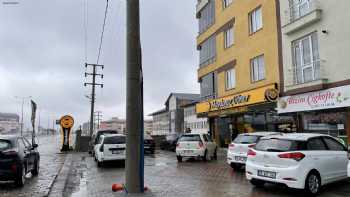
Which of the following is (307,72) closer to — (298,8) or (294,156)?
(298,8)

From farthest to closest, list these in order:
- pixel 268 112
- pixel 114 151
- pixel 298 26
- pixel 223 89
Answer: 1. pixel 223 89
2. pixel 268 112
3. pixel 298 26
4. pixel 114 151

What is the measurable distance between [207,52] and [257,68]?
8441mm

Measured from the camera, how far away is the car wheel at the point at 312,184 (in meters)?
8.30

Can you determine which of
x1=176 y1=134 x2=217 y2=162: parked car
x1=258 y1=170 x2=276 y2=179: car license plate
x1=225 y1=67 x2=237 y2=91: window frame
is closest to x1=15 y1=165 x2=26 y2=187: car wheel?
x1=258 y1=170 x2=276 y2=179: car license plate

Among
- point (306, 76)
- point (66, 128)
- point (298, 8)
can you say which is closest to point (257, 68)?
point (306, 76)

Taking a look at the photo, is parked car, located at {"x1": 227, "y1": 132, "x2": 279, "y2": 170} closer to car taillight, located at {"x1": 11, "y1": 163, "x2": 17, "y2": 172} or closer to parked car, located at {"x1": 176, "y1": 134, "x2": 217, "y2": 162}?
parked car, located at {"x1": 176, "y1": 134, "x2": 217, "y2": 162}

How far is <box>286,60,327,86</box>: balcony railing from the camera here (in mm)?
16000

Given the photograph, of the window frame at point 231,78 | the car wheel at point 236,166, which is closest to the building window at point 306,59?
the car wheel at point 236,166

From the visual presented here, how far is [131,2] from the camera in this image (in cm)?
845

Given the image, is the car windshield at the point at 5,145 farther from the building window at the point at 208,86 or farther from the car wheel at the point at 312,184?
the building window at the point at 208,86

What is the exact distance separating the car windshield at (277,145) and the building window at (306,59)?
8.27 m

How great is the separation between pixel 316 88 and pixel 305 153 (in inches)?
334

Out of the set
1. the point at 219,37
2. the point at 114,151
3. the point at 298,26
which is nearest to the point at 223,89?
the point at 219,37

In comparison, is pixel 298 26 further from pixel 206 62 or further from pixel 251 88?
pixel 206 62
